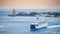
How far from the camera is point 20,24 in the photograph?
1.98 meters

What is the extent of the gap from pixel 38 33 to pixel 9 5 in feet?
2.88

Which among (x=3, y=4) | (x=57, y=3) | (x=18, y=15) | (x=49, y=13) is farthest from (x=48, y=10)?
(x=3, y=4)

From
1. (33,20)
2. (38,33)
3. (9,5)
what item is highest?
(9,5)

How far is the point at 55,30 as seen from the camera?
1976 millimetres

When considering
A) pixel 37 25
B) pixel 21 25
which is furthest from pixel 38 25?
pixel 21 25

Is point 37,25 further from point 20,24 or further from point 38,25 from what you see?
point 20,24

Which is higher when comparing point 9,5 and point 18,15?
point 9,5

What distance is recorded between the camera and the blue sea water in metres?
1.97

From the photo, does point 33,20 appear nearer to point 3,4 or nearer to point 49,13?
point 49,13

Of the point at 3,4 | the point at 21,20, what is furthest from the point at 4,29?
the point at 3,4

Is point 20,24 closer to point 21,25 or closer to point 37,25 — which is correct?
point 21,25

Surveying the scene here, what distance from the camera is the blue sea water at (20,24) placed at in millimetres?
1970

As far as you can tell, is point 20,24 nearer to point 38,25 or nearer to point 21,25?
point 21,25

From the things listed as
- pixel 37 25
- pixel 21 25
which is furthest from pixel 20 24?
pixel 37 25
